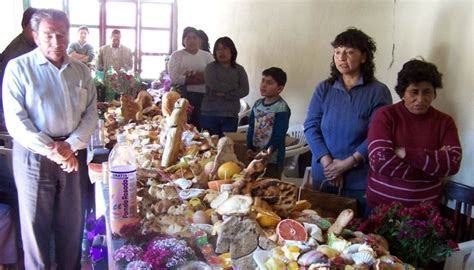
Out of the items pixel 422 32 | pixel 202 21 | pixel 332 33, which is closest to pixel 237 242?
pixel 422 32

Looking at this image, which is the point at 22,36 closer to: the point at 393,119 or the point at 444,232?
the point at 393,119

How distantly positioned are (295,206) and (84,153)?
1.41m

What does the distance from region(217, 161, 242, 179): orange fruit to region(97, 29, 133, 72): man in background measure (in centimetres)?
458

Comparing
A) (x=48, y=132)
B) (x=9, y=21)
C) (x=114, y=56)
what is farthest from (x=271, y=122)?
Result: (x=9, y=21)

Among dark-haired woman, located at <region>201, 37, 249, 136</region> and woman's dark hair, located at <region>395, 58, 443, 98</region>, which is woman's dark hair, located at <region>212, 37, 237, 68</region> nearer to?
dark-haired woman, located at <region>201, 37, 249, 136</region>

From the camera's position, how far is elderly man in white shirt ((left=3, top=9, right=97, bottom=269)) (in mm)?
2088

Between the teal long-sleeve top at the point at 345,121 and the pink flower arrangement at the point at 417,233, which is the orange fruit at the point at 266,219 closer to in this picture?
the pink flower arrangement at the point at 417,233

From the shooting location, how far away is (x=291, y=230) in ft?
3.88

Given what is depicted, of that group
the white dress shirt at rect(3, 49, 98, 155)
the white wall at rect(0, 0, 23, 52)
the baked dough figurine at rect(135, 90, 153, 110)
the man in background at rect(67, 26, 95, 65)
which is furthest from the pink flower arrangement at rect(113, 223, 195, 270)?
the white wall at rect(0, 0, 23, 52)

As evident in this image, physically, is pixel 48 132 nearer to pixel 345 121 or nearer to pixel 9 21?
pixel 345 121

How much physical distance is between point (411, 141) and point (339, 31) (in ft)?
6.49

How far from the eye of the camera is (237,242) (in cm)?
113

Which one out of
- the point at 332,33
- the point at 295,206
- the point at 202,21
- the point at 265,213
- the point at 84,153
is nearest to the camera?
the point at 265,213

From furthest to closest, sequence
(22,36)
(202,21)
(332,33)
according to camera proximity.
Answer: (202,21) < (332,33) < (22,36)
